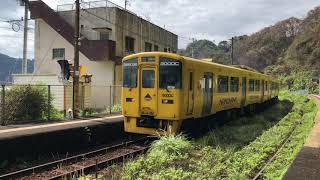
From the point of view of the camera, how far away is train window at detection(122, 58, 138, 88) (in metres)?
14.1

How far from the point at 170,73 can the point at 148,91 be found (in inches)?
38.5

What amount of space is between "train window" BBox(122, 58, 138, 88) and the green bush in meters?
5.66

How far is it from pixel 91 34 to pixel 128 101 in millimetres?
20365

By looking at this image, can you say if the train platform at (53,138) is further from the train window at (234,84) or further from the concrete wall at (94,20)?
the concrete wall at (94,20)

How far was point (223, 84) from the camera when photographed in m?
17.5

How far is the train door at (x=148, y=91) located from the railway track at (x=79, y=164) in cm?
121

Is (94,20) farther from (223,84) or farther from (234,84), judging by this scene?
(223,84)

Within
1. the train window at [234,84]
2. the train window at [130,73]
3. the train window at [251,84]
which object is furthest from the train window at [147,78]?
the train window at [251,84]

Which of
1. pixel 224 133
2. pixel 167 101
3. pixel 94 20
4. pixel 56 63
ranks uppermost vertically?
pixel 94 20

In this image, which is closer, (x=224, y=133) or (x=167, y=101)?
(x=167, y=101)

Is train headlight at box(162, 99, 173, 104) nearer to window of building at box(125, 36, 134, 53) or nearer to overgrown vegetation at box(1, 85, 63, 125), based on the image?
overgrown vegetation at box(1, 85, 63, 125)

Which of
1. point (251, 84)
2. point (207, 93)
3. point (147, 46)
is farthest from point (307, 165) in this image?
point (147, 46)

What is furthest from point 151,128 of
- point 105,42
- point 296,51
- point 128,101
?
point 296,51

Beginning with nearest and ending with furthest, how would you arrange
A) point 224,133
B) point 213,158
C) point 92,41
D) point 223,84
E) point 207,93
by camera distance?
1. point 213,158
2. point 207,93
3. point 224,133
4. point 223,84
5. point 92,41
